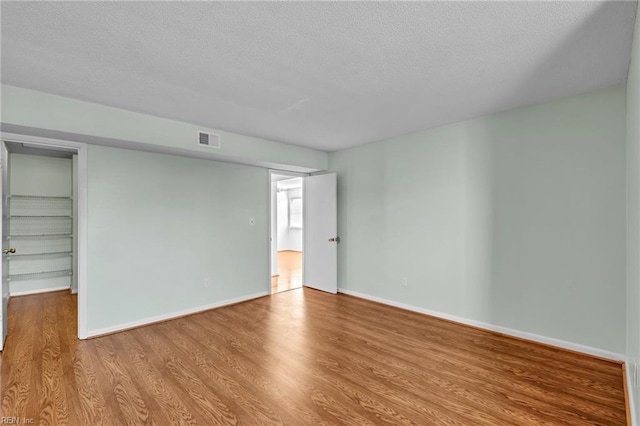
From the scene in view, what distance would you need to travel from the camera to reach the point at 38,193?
5.20 metres

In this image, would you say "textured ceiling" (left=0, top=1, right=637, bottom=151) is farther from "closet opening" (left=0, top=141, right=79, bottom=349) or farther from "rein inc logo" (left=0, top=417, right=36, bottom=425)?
"closet opening" (left=0, top=141, right=79, bottom=349)

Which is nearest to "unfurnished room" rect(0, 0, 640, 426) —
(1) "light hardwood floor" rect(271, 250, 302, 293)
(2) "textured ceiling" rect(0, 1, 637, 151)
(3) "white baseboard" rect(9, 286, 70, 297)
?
(2) "textured ceiling" rect(0, 1, 637, 151)

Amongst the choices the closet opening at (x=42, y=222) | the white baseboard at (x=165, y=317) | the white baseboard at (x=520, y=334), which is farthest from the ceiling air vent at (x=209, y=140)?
the white baseboard at (x=520, y=334)

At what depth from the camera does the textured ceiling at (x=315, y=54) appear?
169 centimetres

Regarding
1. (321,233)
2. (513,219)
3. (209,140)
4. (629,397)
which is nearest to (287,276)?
(321,233)

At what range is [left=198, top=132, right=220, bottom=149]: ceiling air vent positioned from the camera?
381cm

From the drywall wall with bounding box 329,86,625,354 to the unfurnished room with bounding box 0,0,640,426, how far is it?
21 millimetres

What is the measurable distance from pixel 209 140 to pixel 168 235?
4.37ft

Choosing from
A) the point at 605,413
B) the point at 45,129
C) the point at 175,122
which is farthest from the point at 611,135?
the point at 45,129

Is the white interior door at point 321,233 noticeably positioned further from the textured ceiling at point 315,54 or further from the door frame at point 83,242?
the door frame at point 83,242

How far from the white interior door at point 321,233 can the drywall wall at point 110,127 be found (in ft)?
3.58

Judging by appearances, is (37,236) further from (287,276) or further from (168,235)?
(287,276)

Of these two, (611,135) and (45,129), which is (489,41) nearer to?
(611,135)

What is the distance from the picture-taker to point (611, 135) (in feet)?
8.87
